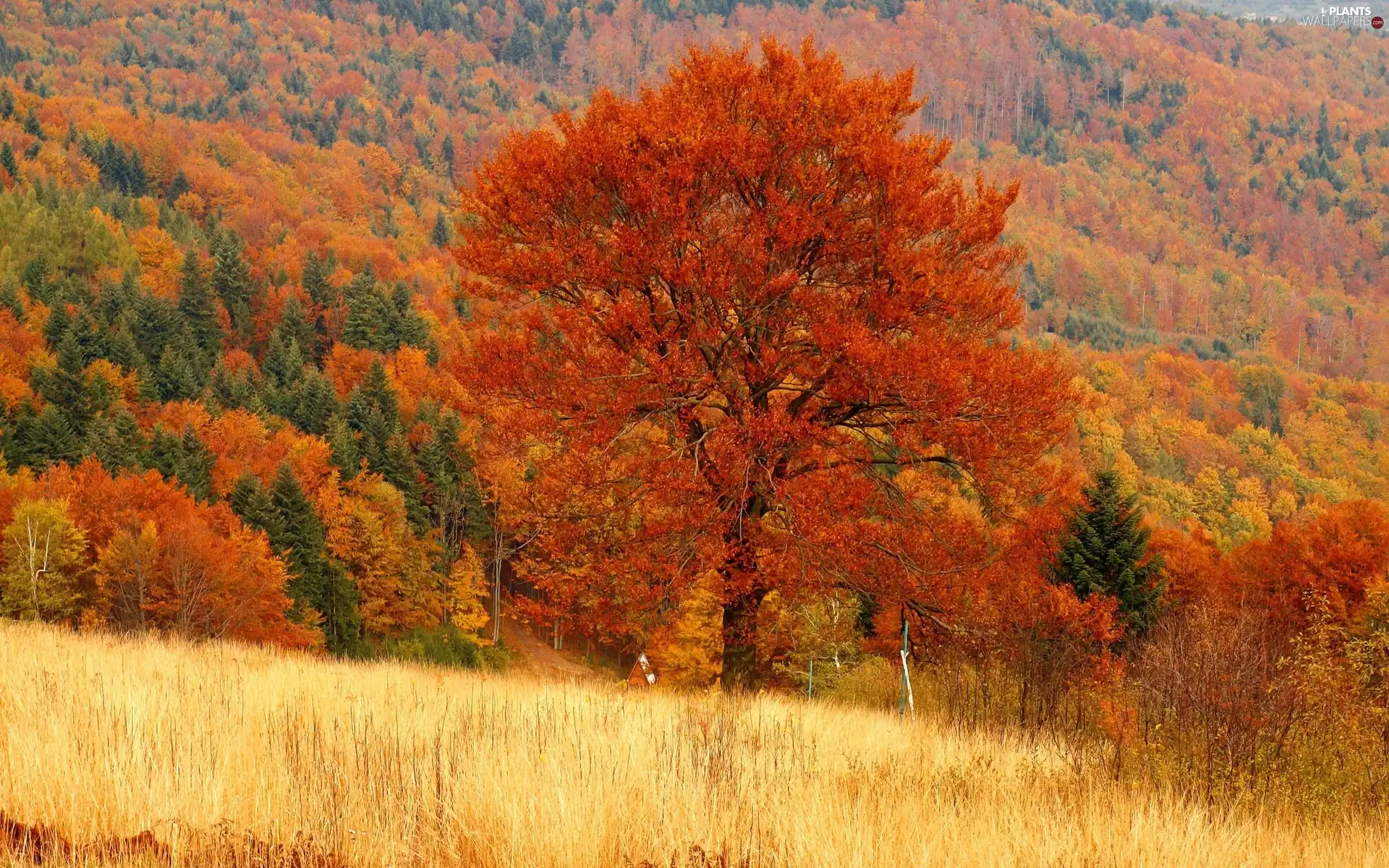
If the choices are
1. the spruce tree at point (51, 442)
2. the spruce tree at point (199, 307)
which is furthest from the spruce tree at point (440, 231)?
the spruce tree at point (51, 442)

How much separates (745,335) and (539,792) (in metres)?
7.84

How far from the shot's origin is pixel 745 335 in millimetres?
11820

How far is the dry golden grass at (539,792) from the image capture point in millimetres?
4219

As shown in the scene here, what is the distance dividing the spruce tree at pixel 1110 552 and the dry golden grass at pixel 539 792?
98.0ft

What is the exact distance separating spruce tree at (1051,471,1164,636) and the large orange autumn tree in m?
25.1

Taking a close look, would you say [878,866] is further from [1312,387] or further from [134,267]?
[1312,387]

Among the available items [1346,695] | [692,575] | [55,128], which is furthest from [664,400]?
[55,128]

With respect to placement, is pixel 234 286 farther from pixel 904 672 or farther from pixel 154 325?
pixel 904 672

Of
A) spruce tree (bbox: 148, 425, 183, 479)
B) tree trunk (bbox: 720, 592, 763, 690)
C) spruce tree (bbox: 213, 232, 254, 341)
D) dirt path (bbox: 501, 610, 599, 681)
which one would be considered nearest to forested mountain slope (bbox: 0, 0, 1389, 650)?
spruce tree (bbox: 148, 425, 183, 479)

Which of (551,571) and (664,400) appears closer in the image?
(664,400)

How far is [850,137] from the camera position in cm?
1108

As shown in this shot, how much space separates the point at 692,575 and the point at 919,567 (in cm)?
283

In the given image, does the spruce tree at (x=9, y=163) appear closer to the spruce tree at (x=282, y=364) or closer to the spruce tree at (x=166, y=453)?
the spruce tree at (x=282, y=364)

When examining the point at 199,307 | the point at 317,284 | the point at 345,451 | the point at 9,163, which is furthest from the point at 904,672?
the point at 9,163
